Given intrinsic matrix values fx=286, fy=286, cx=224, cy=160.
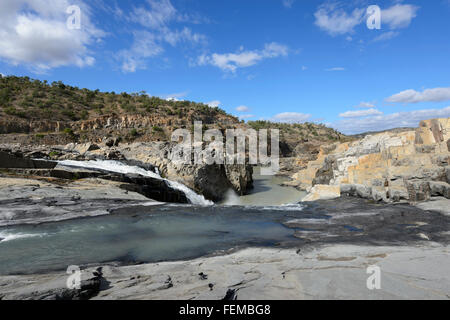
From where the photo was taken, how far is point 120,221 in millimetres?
8609

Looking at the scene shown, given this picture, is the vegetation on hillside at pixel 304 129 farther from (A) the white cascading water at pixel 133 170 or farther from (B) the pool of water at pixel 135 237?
(B) the pool of water at pixel 135 237

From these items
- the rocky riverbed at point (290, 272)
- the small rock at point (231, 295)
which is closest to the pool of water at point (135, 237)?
the rocky riverbed at point (290, 272)

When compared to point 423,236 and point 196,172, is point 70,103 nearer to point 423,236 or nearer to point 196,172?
point 196,172

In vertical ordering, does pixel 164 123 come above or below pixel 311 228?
above

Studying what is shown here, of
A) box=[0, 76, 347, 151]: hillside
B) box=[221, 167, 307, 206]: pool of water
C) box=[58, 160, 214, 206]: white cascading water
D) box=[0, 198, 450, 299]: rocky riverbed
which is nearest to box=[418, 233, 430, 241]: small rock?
box=[0, 198, 450, 299]: rocky riverbed

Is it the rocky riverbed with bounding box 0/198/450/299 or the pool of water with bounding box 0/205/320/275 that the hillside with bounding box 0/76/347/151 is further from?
the rocky riverbed with bounding box 0/198/450/299

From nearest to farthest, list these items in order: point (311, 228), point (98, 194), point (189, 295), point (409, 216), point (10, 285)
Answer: point (189, 295) < point (10, 285) < point (311, 228) < point (409, 216) < point (98, 194)

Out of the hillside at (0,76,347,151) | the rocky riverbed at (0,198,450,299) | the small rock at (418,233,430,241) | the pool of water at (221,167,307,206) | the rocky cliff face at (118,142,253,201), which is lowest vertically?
→ the pool of water at (221,167,307,206)

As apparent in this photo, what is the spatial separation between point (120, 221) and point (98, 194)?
10.7 ft

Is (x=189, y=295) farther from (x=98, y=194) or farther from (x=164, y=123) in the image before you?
(x=164, y=123)

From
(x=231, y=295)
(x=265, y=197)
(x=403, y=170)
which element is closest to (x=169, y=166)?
(x=265, y=197)

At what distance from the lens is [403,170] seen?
12797 mm

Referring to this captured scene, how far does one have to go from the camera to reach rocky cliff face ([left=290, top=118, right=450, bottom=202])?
459 inches
